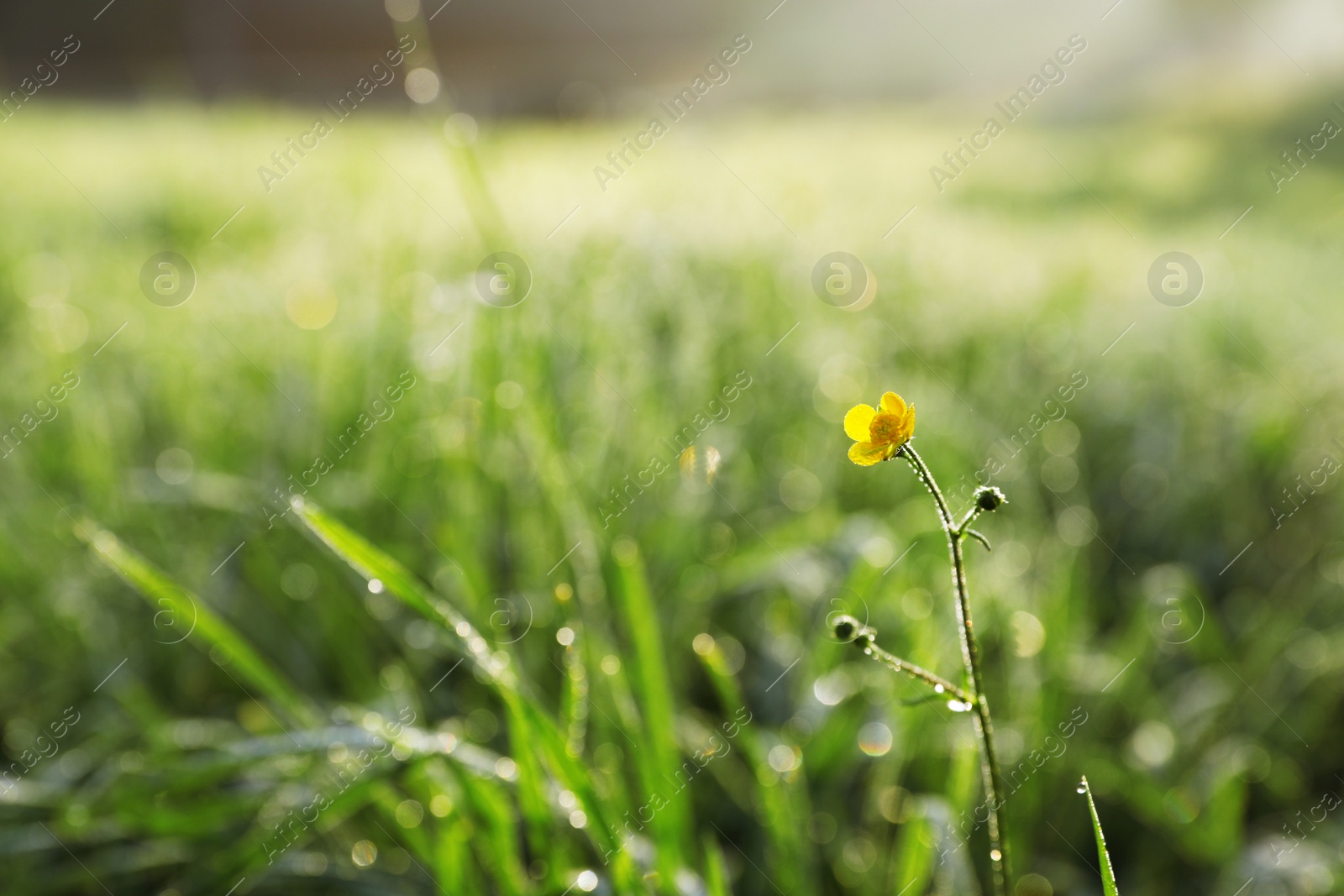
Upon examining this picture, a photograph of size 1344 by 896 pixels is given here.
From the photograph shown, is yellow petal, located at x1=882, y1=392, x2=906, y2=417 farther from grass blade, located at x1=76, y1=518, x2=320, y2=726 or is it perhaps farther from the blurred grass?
grass blade, located at x1=76, y1=518, x2=320, y2=726

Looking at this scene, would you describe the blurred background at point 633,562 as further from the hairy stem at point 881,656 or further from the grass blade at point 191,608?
the hairy stem at point 881,656

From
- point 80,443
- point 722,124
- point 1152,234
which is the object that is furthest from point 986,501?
point 722,124

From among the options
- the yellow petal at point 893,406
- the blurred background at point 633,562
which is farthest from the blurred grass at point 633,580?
the yellow petal at point 893,406

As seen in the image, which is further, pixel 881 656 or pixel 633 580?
pixel 633 580

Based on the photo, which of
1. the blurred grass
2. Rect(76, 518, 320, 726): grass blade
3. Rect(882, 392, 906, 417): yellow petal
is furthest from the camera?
the blurred grass

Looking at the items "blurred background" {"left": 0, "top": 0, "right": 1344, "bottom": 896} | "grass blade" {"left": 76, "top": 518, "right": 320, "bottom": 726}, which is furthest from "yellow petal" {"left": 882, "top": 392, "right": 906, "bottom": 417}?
"grass blade" {"left": 76, "top": 518, "right": 320, "bottom": 726}

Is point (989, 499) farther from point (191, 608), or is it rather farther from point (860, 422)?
point (191, 608)

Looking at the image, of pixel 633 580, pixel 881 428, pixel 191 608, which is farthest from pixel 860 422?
pixel 191 608
